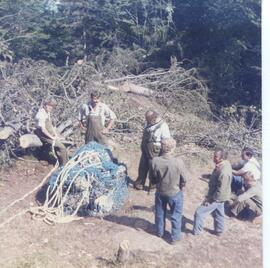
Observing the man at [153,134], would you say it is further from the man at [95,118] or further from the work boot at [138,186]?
the man at [95,118]

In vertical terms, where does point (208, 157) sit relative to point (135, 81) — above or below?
below

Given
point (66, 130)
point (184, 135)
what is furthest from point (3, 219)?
point (184, 135)

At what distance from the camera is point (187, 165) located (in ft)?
21.9

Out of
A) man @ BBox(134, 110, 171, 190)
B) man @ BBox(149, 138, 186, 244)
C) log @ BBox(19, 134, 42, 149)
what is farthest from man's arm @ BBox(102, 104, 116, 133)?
man @ BBox(149, 138, 186, 244)

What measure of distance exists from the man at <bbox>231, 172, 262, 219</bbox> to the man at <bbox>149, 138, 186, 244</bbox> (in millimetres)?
929

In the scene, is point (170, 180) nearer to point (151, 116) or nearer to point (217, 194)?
point (217, 194)

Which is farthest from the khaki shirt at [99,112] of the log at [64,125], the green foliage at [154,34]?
the green foliage at [154,34]

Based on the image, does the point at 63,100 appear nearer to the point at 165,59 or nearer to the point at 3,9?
the point at 165,59

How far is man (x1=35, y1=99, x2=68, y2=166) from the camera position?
5945 mm

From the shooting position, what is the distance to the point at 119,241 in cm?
475

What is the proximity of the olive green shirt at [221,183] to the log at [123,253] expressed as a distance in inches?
41.6

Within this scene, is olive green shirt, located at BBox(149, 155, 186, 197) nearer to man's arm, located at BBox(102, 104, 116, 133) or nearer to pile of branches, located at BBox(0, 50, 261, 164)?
man's arm, located at BBox(102, 104, 116, 133)
